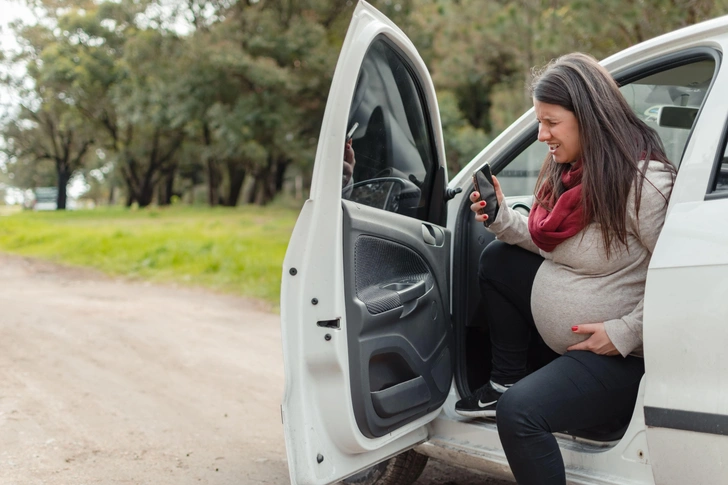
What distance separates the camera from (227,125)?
57.3 ft

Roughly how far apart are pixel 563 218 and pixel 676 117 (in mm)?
905

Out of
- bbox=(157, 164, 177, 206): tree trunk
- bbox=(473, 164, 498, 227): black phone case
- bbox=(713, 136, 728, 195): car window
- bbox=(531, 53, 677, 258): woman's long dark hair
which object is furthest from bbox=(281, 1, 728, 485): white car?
bbox=(157, 164, 177, 206): tree trunk

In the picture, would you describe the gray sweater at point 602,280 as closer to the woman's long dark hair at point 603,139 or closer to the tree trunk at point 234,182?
the woman's long dark hair at point 603,139

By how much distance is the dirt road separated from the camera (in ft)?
11.5

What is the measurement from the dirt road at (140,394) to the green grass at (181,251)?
1.37 meters

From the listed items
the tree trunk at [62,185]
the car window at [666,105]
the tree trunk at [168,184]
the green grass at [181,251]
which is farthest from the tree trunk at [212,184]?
the car window at [666,105]

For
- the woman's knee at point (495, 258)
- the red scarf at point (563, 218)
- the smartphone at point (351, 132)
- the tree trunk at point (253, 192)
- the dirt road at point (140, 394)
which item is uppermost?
the smartphone at point (351, 132)

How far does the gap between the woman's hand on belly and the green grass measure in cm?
640

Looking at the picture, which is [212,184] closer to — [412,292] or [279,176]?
[279,176]

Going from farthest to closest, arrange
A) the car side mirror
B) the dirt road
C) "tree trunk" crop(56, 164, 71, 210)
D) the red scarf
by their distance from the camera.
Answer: "tree trunk" crop(56, 164, 71, 210), the dirt road, the car side mirror, the red scarf

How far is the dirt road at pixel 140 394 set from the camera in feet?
11.5

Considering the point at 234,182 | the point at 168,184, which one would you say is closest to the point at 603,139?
the point at 234,182

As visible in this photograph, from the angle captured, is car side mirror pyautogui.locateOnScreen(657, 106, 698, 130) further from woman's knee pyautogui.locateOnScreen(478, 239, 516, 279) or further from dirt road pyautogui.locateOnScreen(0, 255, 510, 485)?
dirt road pyautogui.locateOnScreen(0, 255, 510, 485)

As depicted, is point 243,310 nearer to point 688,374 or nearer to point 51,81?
point 688,374
